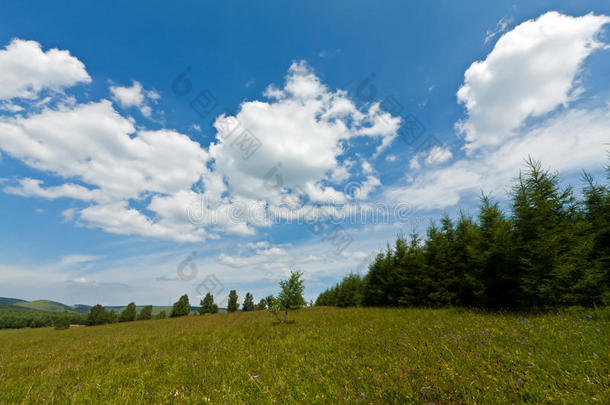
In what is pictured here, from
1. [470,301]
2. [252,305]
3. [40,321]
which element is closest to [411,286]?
[470,301]

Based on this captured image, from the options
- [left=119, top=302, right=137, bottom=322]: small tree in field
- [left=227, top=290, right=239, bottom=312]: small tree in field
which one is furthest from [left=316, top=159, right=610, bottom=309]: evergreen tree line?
[left=119, top=302, right=137, bottom=322]: small tree in field

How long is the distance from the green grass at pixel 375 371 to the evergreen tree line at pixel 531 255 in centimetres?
272

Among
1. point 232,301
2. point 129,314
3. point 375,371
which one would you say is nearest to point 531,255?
point 375,371

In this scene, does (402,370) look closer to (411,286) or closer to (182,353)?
(182,353)

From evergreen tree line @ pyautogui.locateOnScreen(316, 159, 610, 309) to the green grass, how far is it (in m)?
2.72

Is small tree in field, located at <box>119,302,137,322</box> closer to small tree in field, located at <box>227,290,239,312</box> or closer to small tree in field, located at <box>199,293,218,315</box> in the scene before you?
small tree in field, located at <box>199,293,218,315</box>

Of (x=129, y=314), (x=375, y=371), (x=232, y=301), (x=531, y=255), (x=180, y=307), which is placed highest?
(x=531, y=255)

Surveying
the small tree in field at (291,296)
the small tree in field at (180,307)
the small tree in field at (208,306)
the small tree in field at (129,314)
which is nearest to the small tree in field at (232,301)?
the small tree in field at (208,306)

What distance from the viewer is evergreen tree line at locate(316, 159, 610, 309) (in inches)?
386

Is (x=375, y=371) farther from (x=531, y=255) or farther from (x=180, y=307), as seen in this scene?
(x=180, y=307)

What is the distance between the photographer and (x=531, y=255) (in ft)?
34.8

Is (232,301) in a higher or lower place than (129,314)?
higher

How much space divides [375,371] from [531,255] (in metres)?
10.7

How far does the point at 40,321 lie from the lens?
3396 inches
